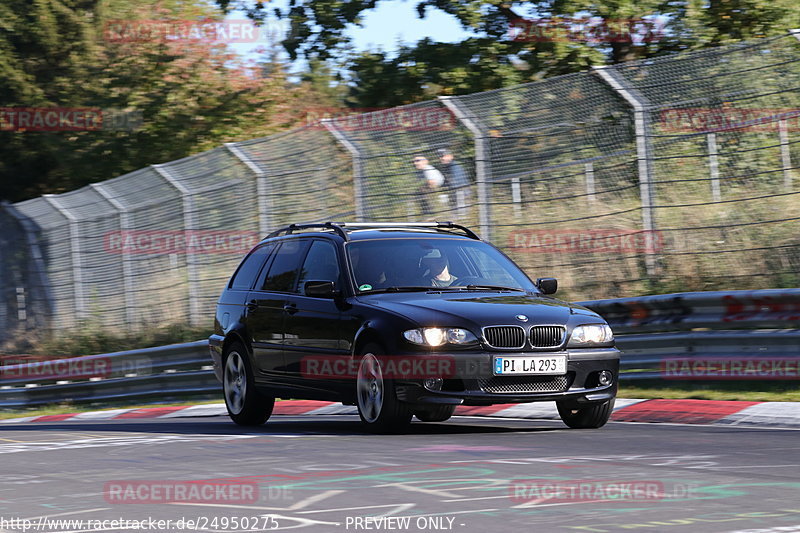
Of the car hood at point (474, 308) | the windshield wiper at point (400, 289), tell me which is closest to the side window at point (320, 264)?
the windshield wiper at point (400, 289)

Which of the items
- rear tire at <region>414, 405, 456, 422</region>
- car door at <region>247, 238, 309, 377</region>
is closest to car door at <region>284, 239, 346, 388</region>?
car door at <region>247, 238, 309, 377</region>

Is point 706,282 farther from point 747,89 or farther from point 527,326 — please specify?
point 527,326

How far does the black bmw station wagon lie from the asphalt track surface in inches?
13.2

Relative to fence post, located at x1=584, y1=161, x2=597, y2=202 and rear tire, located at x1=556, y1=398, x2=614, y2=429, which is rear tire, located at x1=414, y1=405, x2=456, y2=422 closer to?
rear tire, located at x1=556, y1=398, x2=614, y2=429

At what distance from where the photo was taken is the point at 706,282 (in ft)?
46.2

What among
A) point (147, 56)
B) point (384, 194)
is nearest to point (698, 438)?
point (384, 194)

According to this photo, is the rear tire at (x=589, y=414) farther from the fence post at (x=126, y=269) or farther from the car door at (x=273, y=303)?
the fence post at (x=126, y=269)

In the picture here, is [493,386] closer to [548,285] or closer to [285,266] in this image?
[548,285]

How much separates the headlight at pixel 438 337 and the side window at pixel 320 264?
4.93 ft

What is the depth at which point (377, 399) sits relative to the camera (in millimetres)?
10156

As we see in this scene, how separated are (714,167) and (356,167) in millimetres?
5029

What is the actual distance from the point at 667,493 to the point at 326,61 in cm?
1891

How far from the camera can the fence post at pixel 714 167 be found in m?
13.3

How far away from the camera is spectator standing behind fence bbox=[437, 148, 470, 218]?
1574 cm
